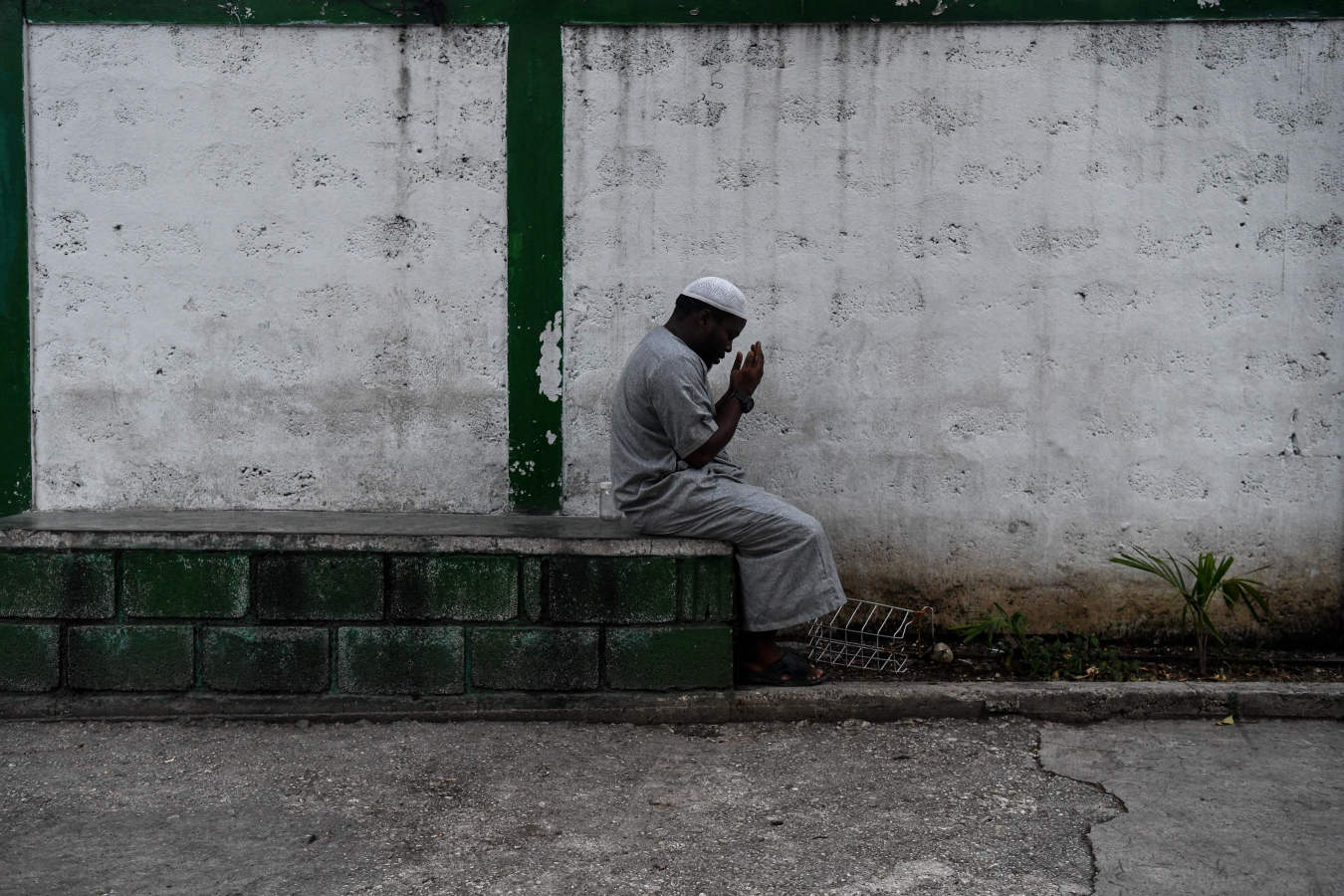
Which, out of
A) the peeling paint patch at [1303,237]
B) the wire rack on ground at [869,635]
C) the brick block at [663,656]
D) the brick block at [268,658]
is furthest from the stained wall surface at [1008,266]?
the brick block at [268,658]

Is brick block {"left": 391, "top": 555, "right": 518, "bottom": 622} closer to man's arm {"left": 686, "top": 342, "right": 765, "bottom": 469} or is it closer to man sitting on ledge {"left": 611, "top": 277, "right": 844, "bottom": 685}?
man sitting on ledge {"left": 611, "top": 277, "right": 844, "bottom": 685}

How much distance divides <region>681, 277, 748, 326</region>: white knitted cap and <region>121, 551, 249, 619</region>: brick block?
6.08ft

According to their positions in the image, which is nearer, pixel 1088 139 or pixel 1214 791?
pixel 1214 791

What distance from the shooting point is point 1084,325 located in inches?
189

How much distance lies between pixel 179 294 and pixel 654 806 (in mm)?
2928

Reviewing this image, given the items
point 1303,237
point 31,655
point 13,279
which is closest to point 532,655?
point 31,655

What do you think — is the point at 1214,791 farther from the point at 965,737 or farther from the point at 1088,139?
the point at 1088,139

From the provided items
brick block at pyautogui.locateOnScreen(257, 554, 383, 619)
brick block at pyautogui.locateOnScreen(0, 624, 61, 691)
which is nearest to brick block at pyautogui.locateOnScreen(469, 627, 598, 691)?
brick block at pyautogui.locateOnScreen(257, 554, 383, 619)

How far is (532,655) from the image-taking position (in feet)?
13.6

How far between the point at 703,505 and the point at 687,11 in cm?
204

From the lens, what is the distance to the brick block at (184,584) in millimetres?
4148

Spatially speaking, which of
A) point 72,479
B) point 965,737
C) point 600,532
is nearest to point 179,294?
point 72,479

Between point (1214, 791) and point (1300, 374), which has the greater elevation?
point (1300, 374)

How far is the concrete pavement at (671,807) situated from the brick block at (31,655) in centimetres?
16
